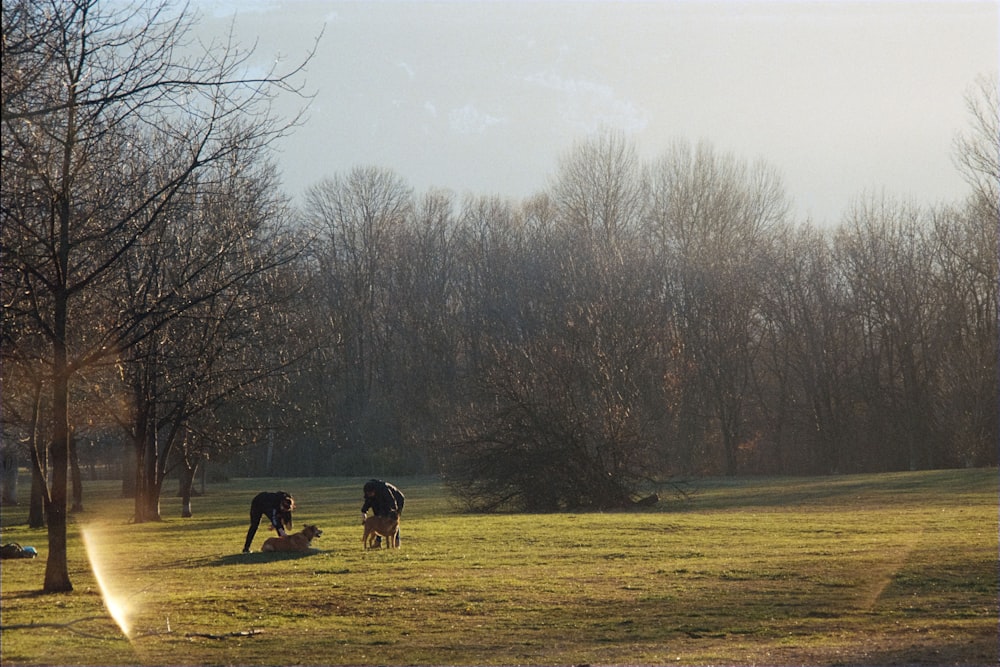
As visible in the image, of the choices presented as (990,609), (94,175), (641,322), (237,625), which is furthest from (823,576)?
(641,322)

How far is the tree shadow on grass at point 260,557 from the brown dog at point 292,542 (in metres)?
0.08

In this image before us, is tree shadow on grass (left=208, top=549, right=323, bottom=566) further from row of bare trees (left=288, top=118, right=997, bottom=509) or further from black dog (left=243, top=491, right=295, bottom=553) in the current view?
row of bare trees (left=288, top=118, right=997, bottom=509)

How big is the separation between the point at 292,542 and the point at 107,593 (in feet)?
19.5

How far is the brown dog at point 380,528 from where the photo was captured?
2112 cm

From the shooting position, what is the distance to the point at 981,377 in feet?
181

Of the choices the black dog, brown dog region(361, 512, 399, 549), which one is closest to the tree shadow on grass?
the black dog

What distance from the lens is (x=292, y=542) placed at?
20.8 m

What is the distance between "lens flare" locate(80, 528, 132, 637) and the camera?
41.3 ft

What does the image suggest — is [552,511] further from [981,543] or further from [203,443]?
[981,543]

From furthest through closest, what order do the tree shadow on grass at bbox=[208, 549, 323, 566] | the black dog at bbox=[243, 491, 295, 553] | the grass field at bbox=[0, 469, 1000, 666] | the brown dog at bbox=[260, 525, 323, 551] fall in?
the black dog at bbox=[243, 491, 295, 553]
the brown dog at bbox=[260, 525, 323, 551]
the tree shadow on grass at bbox=[208, 549, 323, 566]
the grass field at bbox=[0, 469, 1000, 666]

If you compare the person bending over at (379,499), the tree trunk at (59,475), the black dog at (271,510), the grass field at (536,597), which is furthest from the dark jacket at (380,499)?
the tree trunk at (59,475)

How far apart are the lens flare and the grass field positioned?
0.07 m

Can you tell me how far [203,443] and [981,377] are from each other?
125 feet

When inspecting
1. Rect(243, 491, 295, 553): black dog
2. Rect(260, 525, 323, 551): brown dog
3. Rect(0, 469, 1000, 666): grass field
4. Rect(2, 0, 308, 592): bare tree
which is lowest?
Rect(0, 469, 1000, 666): grass field
